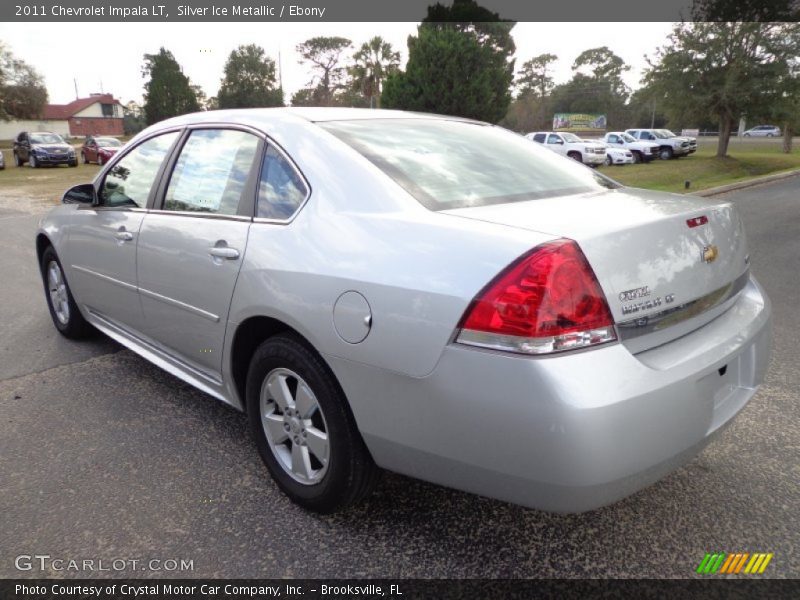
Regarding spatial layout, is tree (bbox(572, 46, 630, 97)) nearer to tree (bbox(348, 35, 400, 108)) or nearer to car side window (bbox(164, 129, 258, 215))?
tree (bbox(348, 35, 400, 108))

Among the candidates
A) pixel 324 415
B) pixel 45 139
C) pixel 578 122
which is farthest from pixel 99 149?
pixel 578 122

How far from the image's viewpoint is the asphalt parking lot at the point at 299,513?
2.16 metres

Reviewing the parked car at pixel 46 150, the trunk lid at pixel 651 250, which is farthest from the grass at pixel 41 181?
the trunk lid at pixel 651 250

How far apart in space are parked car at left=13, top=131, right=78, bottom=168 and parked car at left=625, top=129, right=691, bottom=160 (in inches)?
1085

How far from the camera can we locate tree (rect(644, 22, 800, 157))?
986 inches

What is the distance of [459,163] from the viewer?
261 centimetres

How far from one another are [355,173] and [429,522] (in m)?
1.39

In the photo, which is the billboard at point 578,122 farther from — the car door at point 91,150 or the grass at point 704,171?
the car door at point 91,150

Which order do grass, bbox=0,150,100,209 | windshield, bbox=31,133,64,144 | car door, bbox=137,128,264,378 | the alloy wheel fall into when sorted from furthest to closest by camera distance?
1. windshield, bbox=31,133,64,144
2. grass, bbox=0,150,100,209
3. car door, bbox=137,128,264,378
4. the alloy wheel

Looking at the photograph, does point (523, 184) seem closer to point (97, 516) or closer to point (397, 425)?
point (397, 425)

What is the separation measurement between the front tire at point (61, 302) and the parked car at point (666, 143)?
31210 mm

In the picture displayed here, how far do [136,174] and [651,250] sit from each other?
2.92 meters

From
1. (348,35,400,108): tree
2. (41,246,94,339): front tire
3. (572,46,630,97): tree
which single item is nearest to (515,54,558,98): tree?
(572,46,630,97): tree

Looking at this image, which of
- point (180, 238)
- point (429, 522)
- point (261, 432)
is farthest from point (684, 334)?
point (180, 238)
